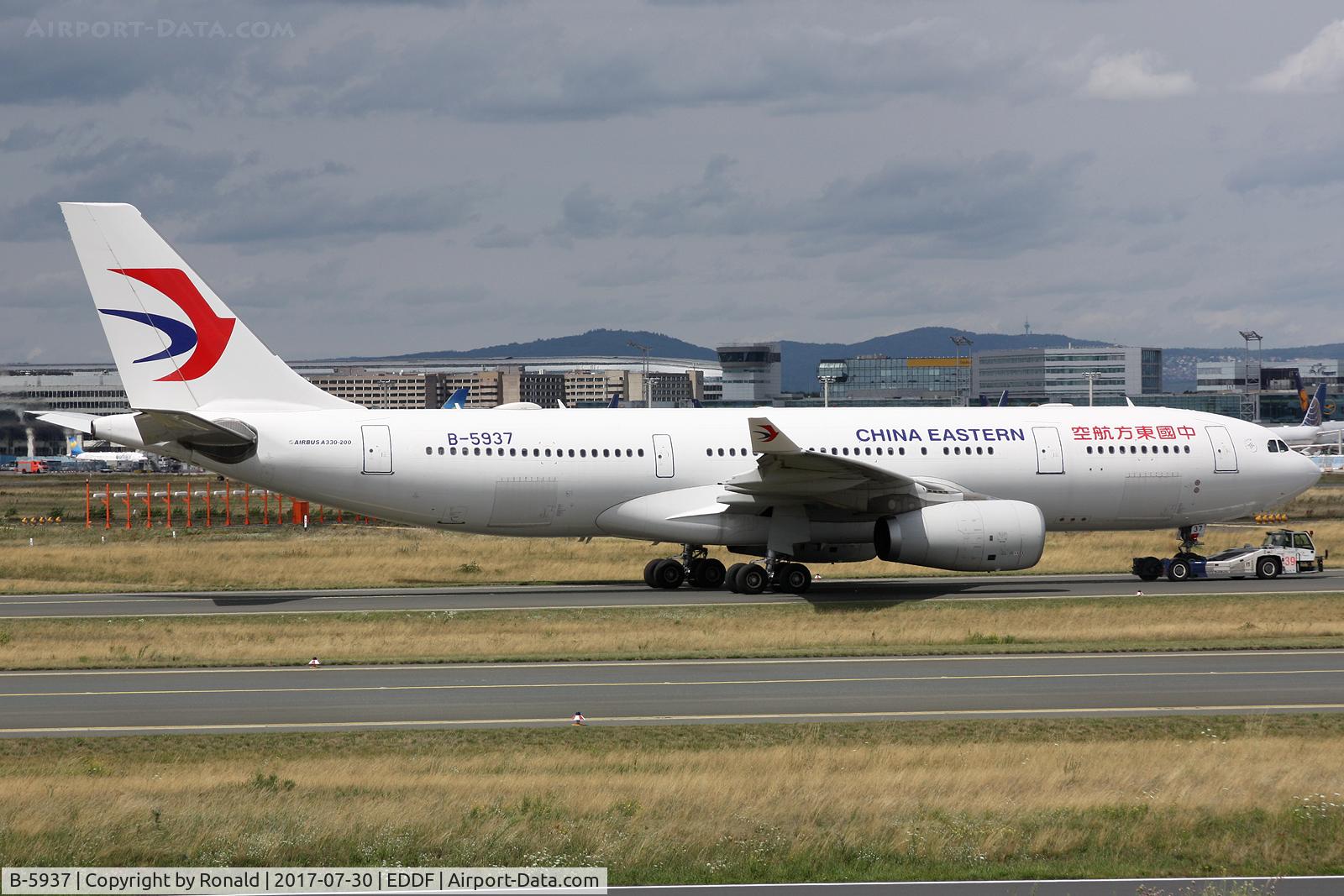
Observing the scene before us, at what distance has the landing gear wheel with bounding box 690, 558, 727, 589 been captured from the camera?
115ft

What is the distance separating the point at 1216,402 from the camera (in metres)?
191

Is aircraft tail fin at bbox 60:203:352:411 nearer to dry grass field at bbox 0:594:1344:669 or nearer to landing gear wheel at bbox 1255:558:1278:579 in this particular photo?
dry grass field at bbox 0:594:1344:669

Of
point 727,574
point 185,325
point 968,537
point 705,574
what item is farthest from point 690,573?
point 185,325

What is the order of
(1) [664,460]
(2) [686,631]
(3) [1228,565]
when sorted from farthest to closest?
(3) [1228,565] → (1) [664,460] → (2) [686,631]

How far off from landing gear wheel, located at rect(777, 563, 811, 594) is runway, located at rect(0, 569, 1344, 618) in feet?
1.30

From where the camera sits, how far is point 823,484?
32.2 meters

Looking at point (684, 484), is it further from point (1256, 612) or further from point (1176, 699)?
point (1176, 699)

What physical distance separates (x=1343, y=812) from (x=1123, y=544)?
34181mm

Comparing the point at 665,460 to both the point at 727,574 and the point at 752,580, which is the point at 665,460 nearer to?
the point at 727,574

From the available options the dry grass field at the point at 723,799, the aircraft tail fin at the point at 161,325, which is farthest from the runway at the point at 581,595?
the dry grass field at the point at 723,799

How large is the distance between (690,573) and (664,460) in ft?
9.82

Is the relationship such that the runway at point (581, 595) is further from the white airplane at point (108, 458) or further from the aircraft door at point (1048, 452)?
the white airplane at point (108, 458)

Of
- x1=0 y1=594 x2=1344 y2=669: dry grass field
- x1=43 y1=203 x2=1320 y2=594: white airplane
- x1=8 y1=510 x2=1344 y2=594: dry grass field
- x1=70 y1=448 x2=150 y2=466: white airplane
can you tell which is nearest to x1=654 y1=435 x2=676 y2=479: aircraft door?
x1=43 y1=203 x2=1320 y2=594: white airplane

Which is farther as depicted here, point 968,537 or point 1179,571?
point 1179,571
